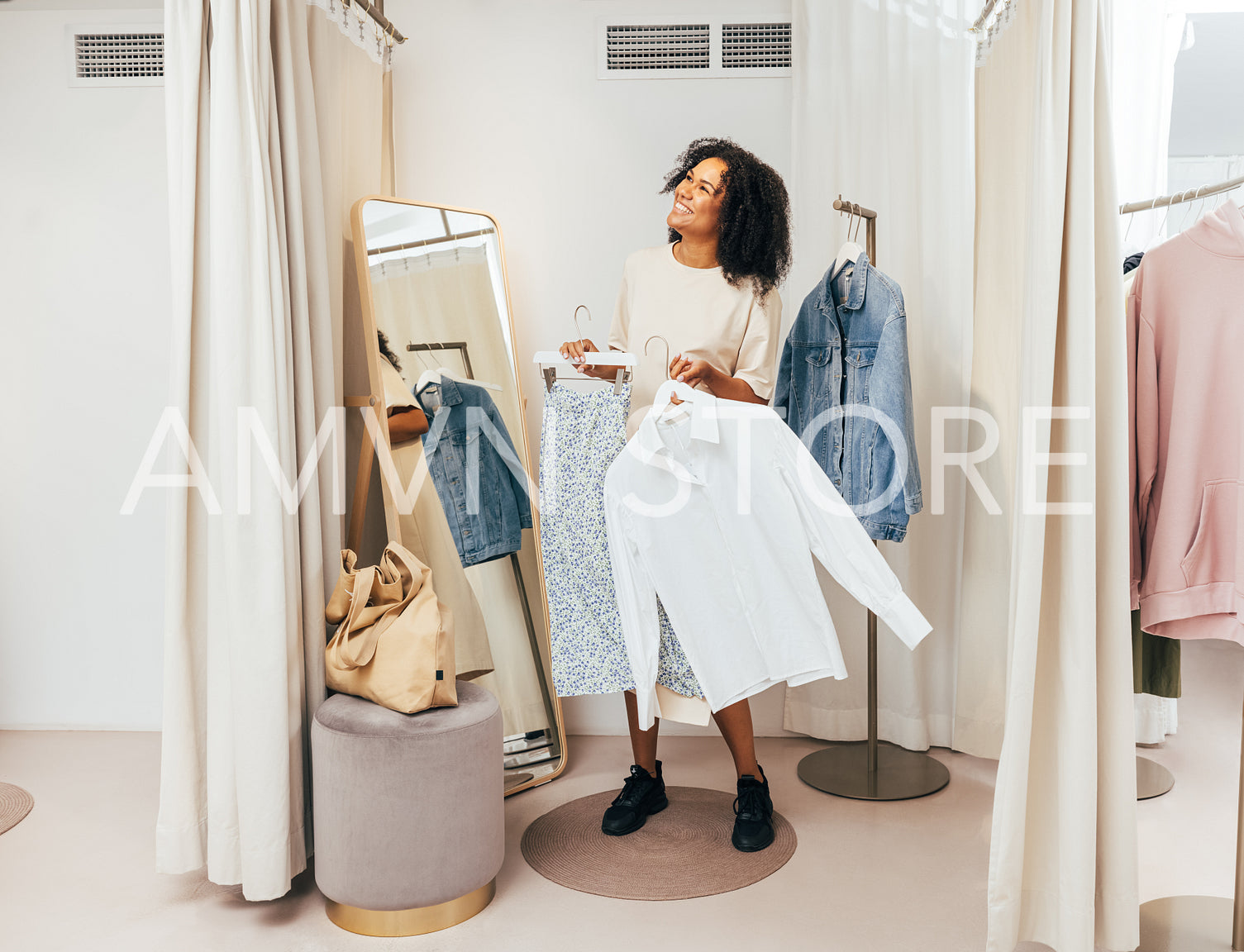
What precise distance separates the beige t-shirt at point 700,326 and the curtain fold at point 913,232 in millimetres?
700

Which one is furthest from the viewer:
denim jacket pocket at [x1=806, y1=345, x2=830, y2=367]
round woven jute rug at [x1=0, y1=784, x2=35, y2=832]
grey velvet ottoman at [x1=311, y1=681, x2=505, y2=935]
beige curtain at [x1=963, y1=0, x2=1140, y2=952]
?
denim jacket pocket at [x1=806, y1=345, x2=830, y2=367]

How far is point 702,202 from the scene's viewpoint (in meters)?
2.49

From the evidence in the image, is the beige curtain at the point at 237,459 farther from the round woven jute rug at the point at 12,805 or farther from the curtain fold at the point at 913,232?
the curtain fold at the point at 913,232

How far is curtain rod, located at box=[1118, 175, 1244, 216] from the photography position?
6.16 feet

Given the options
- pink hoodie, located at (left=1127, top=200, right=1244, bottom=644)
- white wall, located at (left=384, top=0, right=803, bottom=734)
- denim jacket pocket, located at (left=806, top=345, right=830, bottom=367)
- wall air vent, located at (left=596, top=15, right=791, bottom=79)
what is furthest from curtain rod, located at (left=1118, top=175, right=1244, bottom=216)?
wall air vent, located at (left=596, top=15, right=791, bottom=79)

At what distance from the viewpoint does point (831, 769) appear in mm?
2928

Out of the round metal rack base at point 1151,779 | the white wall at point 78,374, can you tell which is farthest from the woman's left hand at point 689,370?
the white wall at point 78,374

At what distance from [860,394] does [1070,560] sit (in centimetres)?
107

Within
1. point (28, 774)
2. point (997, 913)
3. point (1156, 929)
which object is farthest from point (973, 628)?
point (28, 774)

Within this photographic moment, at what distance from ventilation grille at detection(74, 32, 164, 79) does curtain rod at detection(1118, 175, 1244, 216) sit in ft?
10.5

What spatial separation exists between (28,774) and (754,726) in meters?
2.44

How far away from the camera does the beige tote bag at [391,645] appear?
2.08 m

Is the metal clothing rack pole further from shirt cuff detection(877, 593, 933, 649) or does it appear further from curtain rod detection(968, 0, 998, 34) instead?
shirt cuff detection(877, 593, 933, 649)

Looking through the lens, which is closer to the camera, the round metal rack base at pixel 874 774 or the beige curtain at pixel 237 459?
the beige curtain at pixel 237 459
